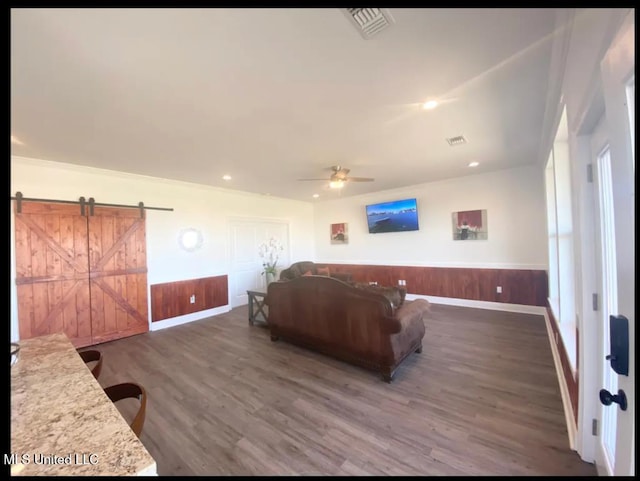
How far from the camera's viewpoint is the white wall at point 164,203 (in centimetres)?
336

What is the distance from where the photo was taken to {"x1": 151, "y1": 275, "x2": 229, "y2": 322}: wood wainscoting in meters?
4.37

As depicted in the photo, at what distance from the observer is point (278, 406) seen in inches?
86.0

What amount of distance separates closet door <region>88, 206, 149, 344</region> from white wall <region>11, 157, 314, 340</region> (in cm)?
18

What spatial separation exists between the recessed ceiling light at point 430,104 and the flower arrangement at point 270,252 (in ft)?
15.6

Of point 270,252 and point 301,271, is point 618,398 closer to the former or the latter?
point 301,271

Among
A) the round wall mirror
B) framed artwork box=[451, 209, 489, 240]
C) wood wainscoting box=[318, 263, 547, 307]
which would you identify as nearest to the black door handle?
wood wainscoting box=[318, 263, 547, 307]

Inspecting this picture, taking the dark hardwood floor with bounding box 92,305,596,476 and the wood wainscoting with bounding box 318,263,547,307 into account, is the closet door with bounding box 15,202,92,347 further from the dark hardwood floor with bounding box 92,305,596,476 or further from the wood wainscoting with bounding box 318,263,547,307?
the wood wainscoting with bounding box 318,263,547,307

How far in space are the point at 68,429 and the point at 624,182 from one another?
1.82m

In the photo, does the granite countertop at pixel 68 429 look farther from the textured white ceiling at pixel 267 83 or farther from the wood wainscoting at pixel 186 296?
the wood wainscoting at pixel 186 296

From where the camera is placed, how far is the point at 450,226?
531cm

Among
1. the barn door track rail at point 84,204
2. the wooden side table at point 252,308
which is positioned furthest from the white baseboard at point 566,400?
the barn door track rail at point 84,204

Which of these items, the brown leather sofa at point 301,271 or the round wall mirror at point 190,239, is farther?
the brown leather sofa at point 301,271
